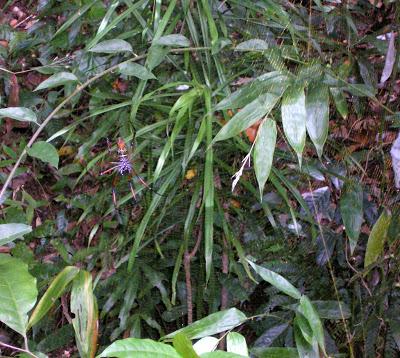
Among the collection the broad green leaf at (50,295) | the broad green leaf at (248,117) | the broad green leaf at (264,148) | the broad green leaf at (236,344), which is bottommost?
the broad green leaf at (236,344)

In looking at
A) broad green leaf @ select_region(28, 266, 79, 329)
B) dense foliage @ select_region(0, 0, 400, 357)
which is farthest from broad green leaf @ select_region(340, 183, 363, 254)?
broad green leaf @ select_region(28, 266, 79, 329)

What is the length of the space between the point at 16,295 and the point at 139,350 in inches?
7.8

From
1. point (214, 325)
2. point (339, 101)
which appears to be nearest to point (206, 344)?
point (214, 325)

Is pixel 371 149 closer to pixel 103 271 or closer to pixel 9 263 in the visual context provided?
pixel 103 271

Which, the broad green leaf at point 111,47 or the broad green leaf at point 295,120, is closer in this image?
the broad green leaf at point 295,120

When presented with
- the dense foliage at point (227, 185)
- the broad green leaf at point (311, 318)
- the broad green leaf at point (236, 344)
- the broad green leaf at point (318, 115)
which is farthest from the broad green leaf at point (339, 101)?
the broad green leaf at point (236, 344)

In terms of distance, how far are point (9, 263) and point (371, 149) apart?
76 cm

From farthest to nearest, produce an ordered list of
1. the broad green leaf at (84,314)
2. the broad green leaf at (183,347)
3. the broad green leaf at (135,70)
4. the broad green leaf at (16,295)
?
1. the broad green leaf at (135,70)
2. the broad green leaf at (84,314)
3. the broad green leaf at (16,295)
4. the broad green leaf at (183,347)

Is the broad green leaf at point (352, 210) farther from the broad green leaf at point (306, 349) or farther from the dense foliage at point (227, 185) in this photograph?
the broad green leaf at point (306, 349)

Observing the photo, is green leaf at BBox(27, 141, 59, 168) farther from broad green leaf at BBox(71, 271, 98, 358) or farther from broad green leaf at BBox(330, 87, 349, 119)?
broad green leaf at BBox(330, 87, 349, 119)

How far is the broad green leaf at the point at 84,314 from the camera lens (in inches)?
30.5

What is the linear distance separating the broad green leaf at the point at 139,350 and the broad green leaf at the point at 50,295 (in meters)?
0.16

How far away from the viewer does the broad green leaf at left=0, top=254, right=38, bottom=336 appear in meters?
0.65

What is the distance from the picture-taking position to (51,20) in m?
1.63
